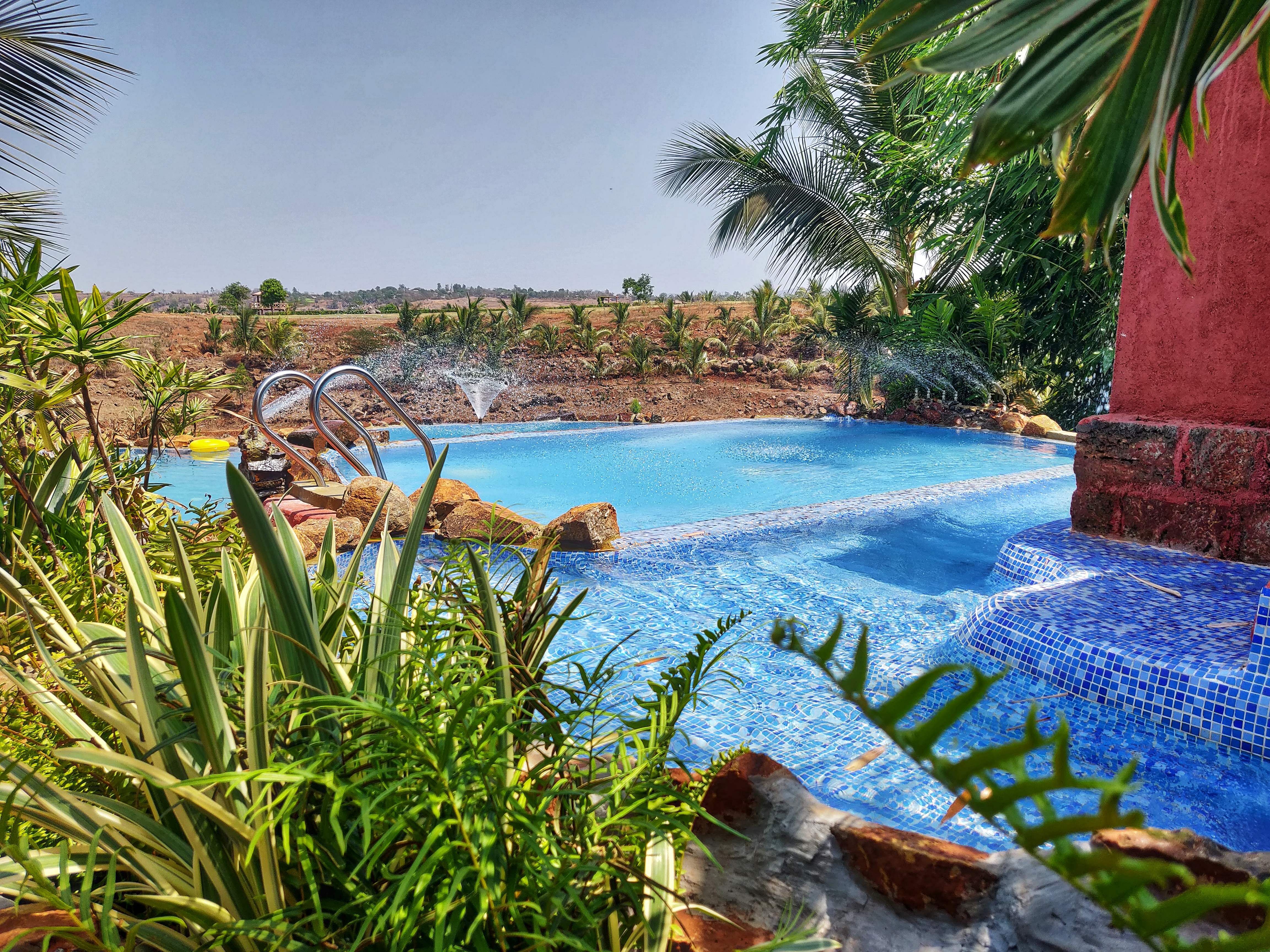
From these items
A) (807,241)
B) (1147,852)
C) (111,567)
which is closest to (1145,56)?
(1147,852)

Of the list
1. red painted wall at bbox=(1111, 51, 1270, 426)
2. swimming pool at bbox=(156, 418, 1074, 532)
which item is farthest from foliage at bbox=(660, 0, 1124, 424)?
red painted wall at bbox=(1111, 51, 1270, 426)

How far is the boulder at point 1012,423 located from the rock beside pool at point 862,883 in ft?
40.1

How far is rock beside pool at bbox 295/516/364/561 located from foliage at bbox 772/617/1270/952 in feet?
14.8

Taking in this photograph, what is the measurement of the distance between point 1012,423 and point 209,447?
41.6ft

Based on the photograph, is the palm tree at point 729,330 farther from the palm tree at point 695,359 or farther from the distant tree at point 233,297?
the distant tree at point 233,297

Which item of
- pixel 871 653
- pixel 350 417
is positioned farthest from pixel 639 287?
pixel 871 653

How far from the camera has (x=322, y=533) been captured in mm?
4930

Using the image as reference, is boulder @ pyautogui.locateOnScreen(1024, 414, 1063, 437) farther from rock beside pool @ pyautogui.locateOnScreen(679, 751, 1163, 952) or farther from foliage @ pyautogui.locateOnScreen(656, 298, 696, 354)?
rock beside pool @ pyautogui.locateOnScreen(679, 751, 1163, 952)

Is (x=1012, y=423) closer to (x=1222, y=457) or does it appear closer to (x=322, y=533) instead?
(x=1222, y=457)

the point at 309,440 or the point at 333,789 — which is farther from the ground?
the point at 333,789

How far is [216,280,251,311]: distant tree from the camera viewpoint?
27234mm

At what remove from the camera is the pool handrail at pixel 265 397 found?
488 cm

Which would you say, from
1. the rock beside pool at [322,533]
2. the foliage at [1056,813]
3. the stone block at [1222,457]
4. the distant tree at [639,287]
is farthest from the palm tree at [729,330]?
the foliage at [1056,813]

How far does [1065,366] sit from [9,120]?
14040 mm
